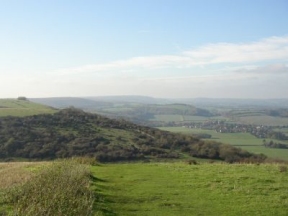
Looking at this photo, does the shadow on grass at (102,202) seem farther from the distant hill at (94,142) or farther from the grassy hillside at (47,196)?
the distant hill at (94,142)

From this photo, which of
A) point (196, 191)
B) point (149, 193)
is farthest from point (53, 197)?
point (196, 191)

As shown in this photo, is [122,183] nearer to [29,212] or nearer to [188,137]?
[29,212]

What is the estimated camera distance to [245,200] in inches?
648

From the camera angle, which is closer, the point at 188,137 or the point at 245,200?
the point at 245,200

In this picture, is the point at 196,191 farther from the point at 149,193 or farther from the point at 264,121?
the point at 264,121

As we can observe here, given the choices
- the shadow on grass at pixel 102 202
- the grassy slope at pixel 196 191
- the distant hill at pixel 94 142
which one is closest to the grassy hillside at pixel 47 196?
the shadow on grass at pixel 102 202

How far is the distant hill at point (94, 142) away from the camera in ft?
201

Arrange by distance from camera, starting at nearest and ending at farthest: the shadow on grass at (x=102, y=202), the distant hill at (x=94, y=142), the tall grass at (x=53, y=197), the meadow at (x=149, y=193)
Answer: the tall grass at (x=53, y=197) → the meadow at (x=149, y=193) → the shadow on grass at (x=102, y=202) → the distant hill at (x=94, y=142)

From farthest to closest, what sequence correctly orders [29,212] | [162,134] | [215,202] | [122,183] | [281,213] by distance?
[162,134]
[122,183]
[215,202]
[281,213]
[29,212]

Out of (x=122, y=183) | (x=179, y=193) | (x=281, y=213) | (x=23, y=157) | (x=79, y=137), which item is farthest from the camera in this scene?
(x=79, y=137)

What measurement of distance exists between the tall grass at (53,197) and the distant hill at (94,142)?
40.7m

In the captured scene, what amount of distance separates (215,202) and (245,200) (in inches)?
56.4

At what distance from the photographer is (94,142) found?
2721 inches

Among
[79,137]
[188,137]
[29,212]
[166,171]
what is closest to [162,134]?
[188,137]
